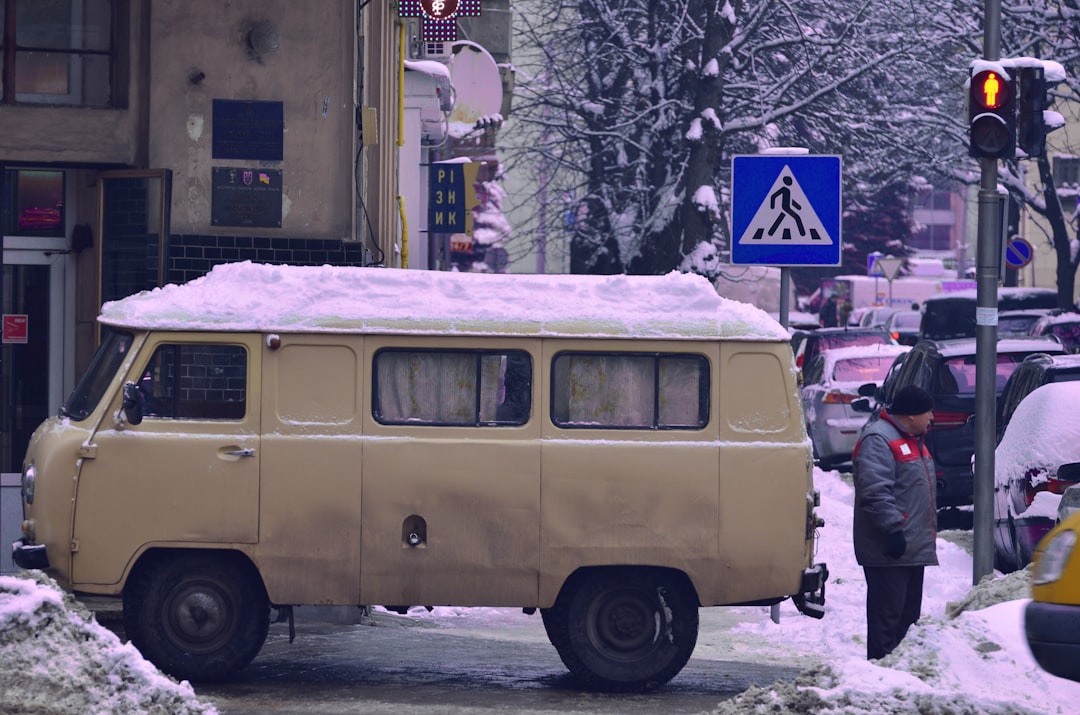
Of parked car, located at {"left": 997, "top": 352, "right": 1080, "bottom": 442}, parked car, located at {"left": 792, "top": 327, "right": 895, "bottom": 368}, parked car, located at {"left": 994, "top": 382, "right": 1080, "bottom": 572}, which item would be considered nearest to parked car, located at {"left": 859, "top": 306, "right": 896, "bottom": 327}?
parked car, located at {"left": 792, "top": 327, "right": 895, "bottom": 368}

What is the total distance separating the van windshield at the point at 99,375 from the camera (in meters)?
9.35

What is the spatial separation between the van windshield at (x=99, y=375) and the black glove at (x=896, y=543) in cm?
429

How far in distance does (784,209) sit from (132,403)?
489 centimetres

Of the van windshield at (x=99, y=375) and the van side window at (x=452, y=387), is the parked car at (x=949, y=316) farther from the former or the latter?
the van windshield at (x=99, y=375)

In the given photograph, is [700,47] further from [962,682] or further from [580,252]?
[962,682]

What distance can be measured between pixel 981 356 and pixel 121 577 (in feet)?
19.2

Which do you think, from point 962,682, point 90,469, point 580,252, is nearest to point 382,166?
point 90,469

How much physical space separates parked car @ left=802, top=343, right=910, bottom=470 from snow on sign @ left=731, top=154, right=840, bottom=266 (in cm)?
949

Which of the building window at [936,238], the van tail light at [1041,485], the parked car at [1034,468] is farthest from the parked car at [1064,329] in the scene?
the building window at [936,238]

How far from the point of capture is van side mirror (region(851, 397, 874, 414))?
805 inches

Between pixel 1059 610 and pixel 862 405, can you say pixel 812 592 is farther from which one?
pixel 862 405

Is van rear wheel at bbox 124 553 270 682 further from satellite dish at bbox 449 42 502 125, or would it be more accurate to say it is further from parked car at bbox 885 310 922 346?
parked car at bbox 885 310 922 346

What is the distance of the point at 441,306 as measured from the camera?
9.38 metres

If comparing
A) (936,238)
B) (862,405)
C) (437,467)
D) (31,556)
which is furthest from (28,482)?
(936,238)
